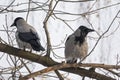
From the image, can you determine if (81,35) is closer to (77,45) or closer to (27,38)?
(77,45)

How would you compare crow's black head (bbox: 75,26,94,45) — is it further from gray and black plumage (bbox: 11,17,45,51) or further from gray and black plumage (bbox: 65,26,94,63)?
gray and black plumage (bbox: 11,17,45,51)

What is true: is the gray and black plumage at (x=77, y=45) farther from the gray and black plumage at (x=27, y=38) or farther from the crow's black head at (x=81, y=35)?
the gray and black plumage at (x=27, y=38)

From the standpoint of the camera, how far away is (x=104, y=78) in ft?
5.30

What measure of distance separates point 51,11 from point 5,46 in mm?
276

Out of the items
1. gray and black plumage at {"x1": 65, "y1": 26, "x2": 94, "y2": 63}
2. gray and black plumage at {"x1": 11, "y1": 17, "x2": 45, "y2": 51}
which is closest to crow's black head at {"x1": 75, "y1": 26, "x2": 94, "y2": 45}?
gray and black plumage at {"x1": 65, "y1": 26, "x2": 94, "y2": 63}

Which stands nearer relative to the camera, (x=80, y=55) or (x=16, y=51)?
(x=16, y=51)

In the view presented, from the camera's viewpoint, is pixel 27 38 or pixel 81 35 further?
pixel 27 38

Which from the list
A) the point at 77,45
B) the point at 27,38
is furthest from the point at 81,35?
the point at 27,38

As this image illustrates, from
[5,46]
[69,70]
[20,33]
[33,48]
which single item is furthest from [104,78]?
[20,33]

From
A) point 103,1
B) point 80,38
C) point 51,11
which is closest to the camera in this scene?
point 51,11

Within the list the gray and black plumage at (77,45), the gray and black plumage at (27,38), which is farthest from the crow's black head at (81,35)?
the gray and black plumage at (27,38)

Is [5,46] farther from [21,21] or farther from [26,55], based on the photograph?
[21,21]

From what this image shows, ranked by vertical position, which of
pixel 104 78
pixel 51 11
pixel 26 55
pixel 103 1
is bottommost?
pixel 104 78

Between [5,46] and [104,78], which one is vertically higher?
[5,46]
